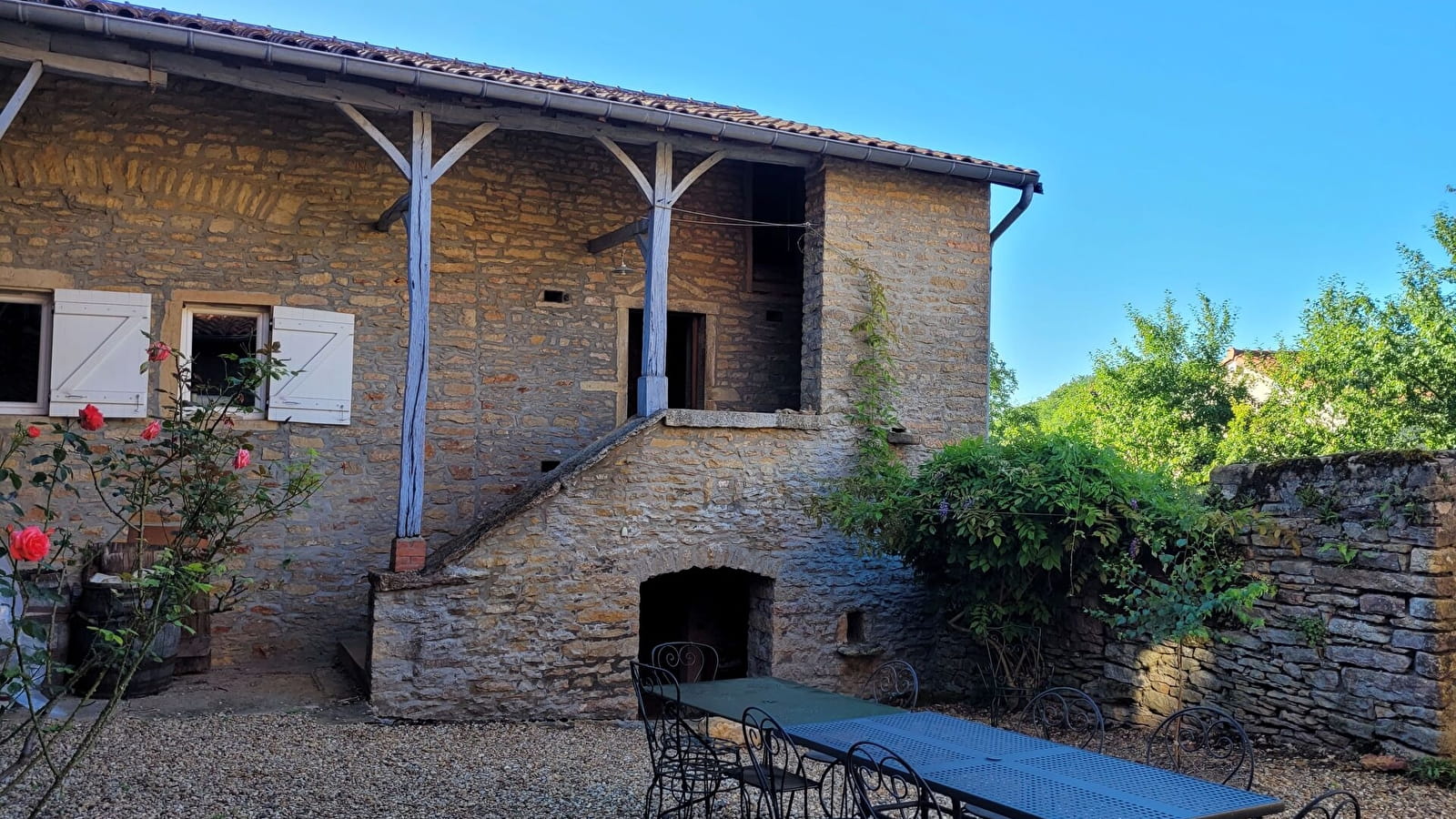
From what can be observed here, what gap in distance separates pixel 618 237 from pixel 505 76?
1.39 metres

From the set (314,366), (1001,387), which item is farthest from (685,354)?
(1001,387)

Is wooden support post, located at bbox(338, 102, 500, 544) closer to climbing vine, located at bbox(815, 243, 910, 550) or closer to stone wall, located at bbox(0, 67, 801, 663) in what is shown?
stone wall, located at bbox(0, 67, 801, 663)

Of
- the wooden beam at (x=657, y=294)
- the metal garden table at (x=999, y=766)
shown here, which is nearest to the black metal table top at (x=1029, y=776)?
the metal garden table at (x=999, y=766)

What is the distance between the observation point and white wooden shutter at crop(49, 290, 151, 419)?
7.13m

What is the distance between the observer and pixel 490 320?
326 inches

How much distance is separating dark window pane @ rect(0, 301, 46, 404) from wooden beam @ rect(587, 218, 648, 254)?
3.80m

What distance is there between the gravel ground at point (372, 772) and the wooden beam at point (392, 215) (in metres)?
3.15

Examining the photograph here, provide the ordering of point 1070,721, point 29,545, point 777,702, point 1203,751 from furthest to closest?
point 1070,721 < point 1203,751 < point 777,702 < point 29,545

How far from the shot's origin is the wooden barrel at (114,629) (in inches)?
257

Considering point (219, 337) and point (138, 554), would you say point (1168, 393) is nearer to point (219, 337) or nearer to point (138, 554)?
point (219, 337)

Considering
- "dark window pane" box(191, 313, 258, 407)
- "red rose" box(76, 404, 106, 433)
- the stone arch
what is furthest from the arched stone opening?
"red rose" box(76, 404, 106, 433)

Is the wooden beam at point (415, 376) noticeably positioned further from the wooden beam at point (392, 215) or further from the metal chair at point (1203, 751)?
the metal chair at point (1203, 751)

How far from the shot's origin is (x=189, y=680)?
23.1 ft

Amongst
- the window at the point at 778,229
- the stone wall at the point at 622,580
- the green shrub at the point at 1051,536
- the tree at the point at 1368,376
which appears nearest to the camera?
the green shrub at the point at 1051,536
